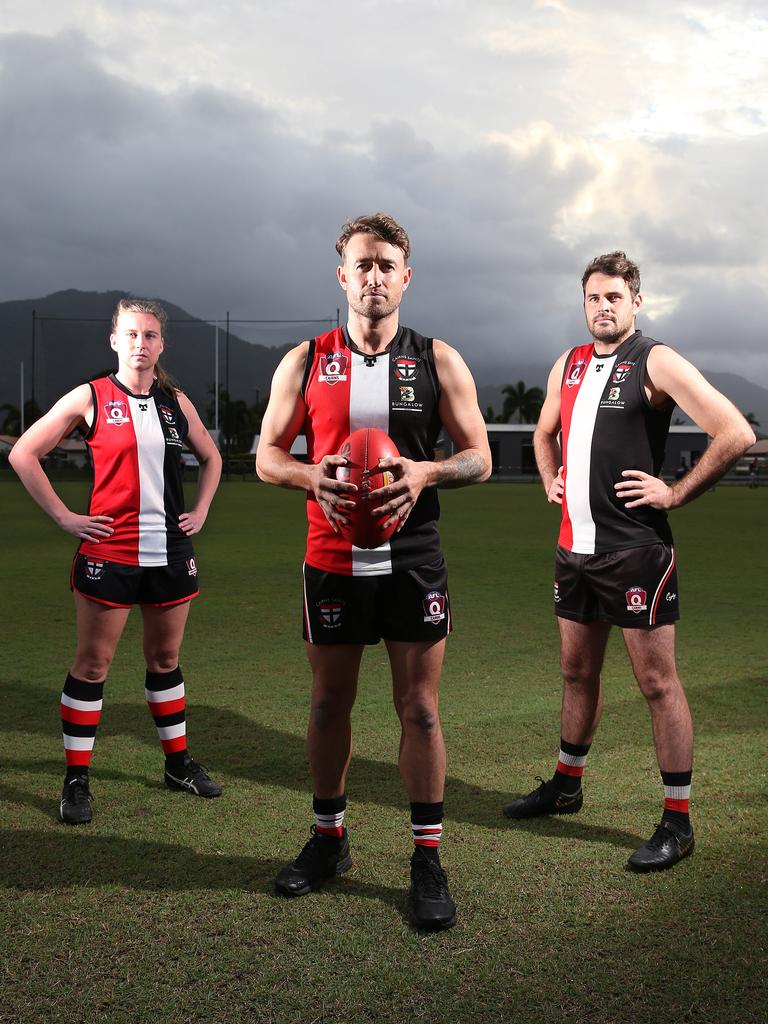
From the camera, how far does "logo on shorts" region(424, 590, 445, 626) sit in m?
3.11

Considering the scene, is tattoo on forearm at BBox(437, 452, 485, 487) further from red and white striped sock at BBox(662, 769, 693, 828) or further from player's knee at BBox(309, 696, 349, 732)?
red and white striped sock at BBox(662, 769, 693, 828)

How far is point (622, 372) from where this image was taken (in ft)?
12.0

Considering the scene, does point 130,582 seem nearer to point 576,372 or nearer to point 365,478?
point 365,478

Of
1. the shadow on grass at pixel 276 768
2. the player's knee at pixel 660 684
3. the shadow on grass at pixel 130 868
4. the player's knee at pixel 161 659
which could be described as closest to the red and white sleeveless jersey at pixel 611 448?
the player's knee at pixel 660 684

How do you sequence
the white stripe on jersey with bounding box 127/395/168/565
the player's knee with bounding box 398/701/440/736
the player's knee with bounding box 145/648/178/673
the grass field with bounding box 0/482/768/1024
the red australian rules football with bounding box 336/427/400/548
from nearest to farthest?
1. the grass field with bounding box 0/482/768/1024
2. the red australian rules football with bounding box 336/427/400/548
3. the player's knee with bounding box 398/701/440/736
4. the white stripe on jersey with bounding box 127/395/168/565
5. the player's knee with bounding box 145/648/178/673

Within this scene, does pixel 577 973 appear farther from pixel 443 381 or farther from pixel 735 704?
pixel 735 704

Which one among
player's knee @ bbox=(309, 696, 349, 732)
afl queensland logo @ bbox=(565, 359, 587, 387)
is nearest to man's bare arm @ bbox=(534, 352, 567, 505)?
afl queensland logo @ bbox=(565, 359, 587, 387)

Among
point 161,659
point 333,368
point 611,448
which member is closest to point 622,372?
point 611,448

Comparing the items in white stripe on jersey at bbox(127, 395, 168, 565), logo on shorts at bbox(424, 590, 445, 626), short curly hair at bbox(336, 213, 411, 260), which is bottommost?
logo on shorts at bbox(424, 590, 445, 626)

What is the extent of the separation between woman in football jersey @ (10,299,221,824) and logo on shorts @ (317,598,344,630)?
117cm

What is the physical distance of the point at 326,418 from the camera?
314cm

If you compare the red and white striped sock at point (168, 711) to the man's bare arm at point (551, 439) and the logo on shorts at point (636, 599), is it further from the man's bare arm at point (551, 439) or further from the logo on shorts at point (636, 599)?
the logo on shorts at point (636, 599)

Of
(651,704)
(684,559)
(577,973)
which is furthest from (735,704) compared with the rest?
(684,559)

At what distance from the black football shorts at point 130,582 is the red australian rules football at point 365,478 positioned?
1.40m
